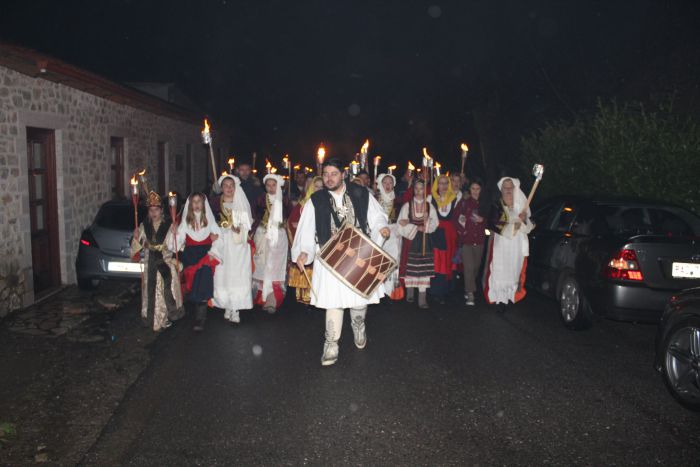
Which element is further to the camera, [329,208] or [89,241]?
[89,241]

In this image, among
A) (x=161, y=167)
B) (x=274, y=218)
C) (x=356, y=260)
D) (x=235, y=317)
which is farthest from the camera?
(x=161, y=167)

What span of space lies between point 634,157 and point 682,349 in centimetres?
626

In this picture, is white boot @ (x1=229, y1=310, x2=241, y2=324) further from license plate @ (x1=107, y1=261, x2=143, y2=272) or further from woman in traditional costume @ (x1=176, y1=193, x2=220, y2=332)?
license plate @ (x1=107, y1=261, x2=143, y2=272)

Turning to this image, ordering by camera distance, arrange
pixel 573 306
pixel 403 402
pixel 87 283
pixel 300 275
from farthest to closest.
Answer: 1. pixel 87 283
2. pixel 300 275
3. pixel 573 306
4. pixel 403 402

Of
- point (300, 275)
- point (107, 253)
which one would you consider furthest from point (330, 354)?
point (107, 253)

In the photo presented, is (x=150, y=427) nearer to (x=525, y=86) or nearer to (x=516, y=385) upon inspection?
(x=516, y=385)

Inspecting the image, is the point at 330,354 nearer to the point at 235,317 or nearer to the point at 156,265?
the point at 235,317

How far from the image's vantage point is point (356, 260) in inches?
224

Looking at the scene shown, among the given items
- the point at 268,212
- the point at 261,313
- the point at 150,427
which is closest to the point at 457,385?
the point at 150,427

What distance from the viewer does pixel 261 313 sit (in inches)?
323

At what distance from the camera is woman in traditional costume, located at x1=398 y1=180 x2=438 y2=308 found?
8.62 meters

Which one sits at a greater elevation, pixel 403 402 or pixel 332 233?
pixel 332 233

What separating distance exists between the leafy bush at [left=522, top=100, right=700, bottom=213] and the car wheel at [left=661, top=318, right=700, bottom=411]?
5112 mm

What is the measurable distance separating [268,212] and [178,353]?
2.81 meters
